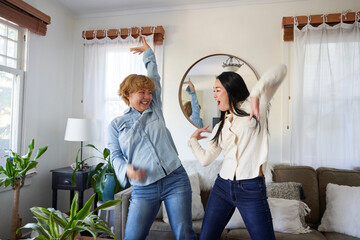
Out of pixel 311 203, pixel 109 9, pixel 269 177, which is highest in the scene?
pixel 109 9

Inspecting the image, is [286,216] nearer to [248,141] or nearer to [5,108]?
[248,141]

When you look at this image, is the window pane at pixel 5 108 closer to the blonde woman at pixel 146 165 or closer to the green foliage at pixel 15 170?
the green foliage at pixel 15 170

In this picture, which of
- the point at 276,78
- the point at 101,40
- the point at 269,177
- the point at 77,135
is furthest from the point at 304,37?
the point at 77,135

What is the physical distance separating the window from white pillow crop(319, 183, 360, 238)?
9.74ft

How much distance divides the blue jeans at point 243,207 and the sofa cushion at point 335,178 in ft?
4.68

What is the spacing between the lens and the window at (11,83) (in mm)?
2664

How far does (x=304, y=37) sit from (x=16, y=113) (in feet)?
10.2

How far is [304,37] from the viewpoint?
2.91 meters

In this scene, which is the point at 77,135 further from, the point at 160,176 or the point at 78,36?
the point at 160,176

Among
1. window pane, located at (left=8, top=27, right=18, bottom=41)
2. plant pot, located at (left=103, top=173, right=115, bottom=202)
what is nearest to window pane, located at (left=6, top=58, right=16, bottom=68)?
window pane, located at (left=8, top=27, right=18, bottom=41)

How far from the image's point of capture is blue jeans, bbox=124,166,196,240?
1.53 m

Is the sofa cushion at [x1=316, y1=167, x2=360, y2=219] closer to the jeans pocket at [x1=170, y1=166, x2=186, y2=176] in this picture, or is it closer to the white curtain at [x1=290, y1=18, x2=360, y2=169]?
the white curtain at [x1=290, y1=18, x2=360, y2=169]

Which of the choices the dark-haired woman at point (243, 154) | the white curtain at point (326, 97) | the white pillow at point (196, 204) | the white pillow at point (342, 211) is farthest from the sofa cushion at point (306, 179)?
the dark-haired woman at point (243, 154)

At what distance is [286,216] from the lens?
7.04 feet
